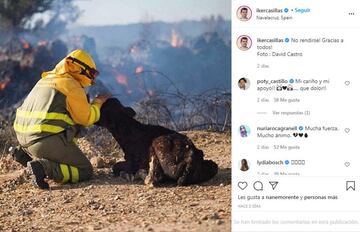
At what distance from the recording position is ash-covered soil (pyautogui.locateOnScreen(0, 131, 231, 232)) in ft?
20.3

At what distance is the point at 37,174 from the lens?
26.2ft

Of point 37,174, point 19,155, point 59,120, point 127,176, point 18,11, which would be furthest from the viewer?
point 18,11

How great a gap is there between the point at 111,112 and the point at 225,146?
2241 millimetres

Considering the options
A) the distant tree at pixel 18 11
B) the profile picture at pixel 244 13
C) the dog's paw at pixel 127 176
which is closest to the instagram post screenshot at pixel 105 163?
the dog's paw at pixel 127 176

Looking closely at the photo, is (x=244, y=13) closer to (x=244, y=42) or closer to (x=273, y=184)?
(x=244, y=42)

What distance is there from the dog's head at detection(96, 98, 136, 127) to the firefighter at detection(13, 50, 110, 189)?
8 cm

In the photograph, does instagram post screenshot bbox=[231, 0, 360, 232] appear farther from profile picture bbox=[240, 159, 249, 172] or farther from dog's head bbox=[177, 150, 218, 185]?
dog's head bbox=[177, 150, 218, 185]

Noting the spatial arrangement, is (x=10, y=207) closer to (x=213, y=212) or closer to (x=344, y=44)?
(x=213, y=212)

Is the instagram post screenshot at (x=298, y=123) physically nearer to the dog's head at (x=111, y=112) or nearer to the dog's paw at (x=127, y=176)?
the dog's paw at (x=127, y=176)

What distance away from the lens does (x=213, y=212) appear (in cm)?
638

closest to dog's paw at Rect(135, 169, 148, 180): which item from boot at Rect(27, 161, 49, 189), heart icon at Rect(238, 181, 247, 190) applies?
boot at Rect(27, 161, 49, 189)

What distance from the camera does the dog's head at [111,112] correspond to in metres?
8.38

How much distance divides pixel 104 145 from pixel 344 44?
626 centimetres

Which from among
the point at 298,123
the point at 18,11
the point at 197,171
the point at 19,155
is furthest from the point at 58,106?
the point at 18,11
